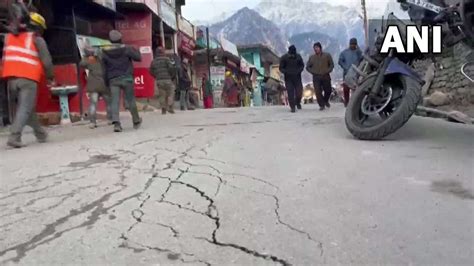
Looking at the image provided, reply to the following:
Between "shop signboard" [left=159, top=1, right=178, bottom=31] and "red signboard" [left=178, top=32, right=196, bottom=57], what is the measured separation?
1.18 m

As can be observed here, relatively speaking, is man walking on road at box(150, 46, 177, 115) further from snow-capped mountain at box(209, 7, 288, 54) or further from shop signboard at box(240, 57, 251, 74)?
snow-capped mountain at box(209, 7, 288, 54)

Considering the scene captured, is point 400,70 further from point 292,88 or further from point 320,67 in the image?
point 320,67

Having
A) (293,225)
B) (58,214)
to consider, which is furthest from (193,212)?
(58,214)

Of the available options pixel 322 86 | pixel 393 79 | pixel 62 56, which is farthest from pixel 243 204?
pixel 62 56

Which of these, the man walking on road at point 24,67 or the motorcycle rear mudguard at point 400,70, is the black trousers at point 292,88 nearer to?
the motorcycle rear mudguard at point 400,70

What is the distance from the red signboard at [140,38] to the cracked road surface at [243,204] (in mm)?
10903

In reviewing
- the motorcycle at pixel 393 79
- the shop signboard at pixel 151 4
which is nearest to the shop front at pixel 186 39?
the shop signboard at pixel 151 4

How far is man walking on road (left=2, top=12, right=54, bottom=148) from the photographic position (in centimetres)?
652

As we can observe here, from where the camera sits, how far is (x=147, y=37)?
54.9 feet

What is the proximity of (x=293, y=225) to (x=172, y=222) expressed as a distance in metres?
0.78

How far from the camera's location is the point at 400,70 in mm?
5875

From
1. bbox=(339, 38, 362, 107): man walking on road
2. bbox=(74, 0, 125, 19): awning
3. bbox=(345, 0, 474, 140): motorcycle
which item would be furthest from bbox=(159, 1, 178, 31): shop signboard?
bbox=(345, 0, 474, 140): motorcycle

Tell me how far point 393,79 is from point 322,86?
6.30 metres

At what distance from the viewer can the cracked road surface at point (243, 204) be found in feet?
8.90
